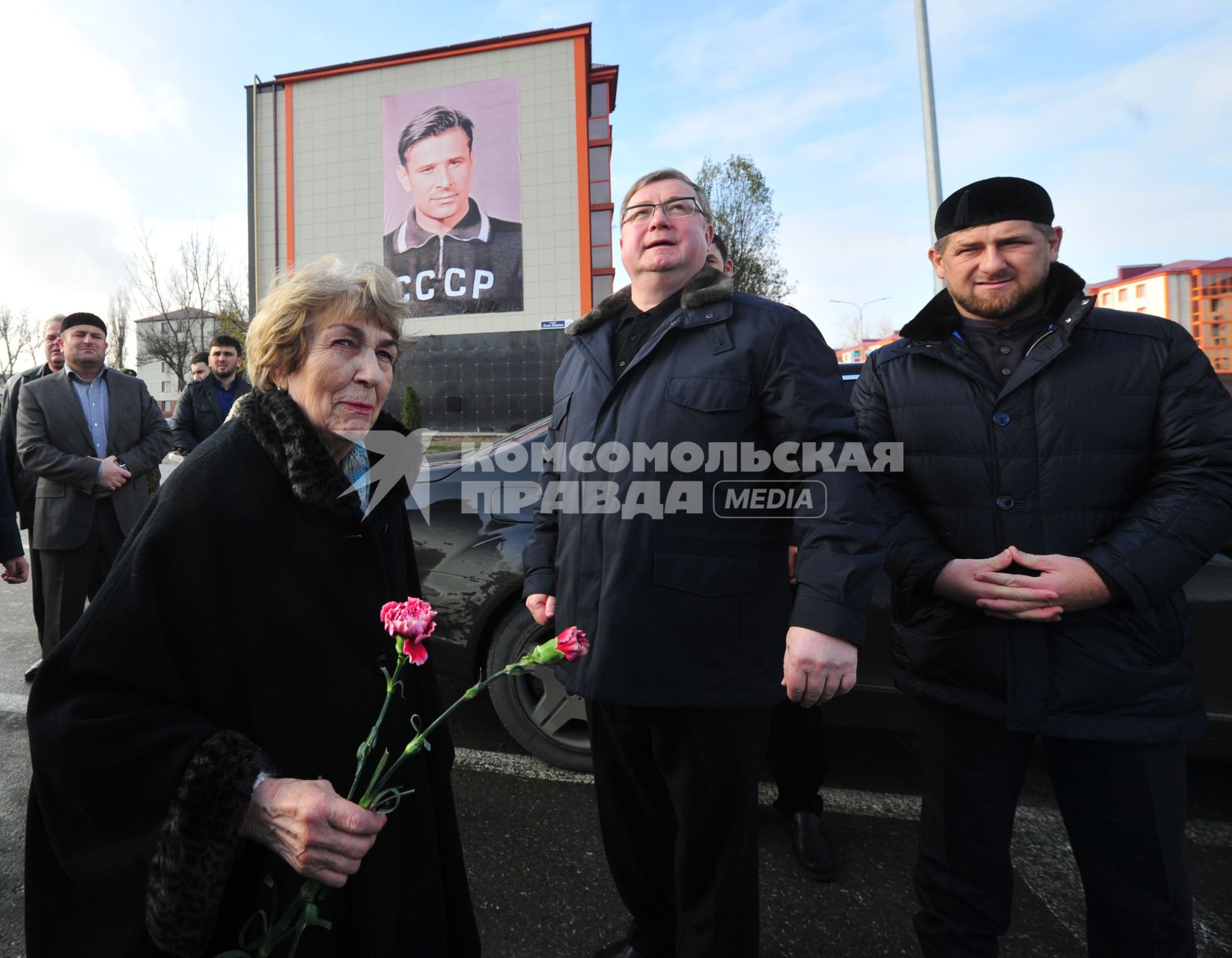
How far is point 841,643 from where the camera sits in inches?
58.3

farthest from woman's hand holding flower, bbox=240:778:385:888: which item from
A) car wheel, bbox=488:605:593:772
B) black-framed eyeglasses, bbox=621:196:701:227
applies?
car wheel, bbox=488:605:593:772

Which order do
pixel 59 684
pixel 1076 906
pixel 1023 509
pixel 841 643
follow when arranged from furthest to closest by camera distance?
1. pixel 1076 906
2. pixel 1023 509
3. pixel 841 643
4. pixel 59 684

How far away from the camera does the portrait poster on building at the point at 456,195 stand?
75.2 feet

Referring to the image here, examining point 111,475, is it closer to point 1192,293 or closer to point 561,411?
point 561,411

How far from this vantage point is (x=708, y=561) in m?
1.63

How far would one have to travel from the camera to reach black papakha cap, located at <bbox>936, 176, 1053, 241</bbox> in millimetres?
1635

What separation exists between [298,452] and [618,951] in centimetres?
157

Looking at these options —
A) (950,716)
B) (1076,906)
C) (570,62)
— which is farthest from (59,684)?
(570,62)

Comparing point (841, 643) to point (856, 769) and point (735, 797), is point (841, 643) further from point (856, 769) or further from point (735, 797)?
point (856, 769)

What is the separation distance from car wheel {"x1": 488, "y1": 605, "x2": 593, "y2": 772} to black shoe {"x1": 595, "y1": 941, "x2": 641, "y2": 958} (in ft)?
3.19

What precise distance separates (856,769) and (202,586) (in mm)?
2712

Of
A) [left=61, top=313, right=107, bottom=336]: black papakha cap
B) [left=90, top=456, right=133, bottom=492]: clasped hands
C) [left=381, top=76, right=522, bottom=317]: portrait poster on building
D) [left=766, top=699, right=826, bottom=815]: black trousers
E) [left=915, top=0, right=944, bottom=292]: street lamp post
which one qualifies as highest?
[left=381, top=76, right=522, bottom=317]: portrait poster on building

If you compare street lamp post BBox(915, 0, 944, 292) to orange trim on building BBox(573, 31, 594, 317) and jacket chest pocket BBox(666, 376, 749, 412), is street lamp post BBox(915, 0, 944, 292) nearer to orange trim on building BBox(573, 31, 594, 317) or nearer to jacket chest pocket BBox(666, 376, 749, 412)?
jacket chest pocket BBox(666, 376, 749, 412)

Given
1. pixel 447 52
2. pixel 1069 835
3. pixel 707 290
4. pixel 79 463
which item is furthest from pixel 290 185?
pixel 1069 835
